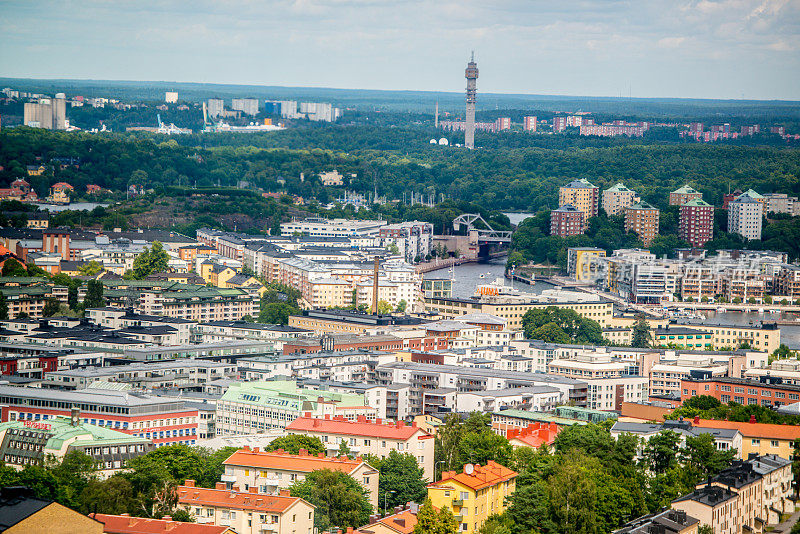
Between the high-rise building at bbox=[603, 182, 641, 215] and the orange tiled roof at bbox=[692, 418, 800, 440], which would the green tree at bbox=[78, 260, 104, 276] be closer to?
the orange tiled roof at bbox=[692, 418, 800, 440]

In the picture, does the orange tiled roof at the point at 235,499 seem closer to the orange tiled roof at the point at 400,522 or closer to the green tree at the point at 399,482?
the orange tiled roof at the point at 400,522

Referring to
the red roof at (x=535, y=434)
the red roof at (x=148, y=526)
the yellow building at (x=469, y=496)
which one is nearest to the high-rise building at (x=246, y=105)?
the red roof at (x=535, y=434)

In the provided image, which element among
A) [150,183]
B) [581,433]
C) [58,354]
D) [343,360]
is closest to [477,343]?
[343,360]

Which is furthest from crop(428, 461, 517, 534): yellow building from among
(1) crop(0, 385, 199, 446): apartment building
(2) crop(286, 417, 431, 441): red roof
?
(1) crop(0, 385, 199, 446): apartment building

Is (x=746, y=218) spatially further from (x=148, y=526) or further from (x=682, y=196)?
(x=148, y=526)

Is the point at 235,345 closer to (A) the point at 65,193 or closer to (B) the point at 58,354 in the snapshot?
(B) the point at 58,354

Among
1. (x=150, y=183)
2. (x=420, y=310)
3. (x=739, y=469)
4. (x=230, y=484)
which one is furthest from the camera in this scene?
(x=150, y=183)
